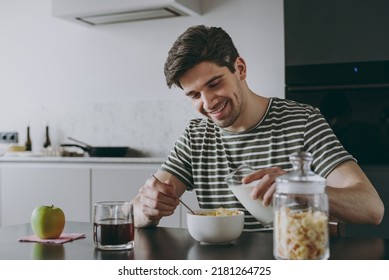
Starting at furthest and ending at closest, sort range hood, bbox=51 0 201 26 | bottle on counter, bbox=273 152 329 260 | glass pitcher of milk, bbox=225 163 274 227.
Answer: range hood, bbox=51 0 201 26, glass pitcher of milk, bbox=225 163 274 227, bottle on counter, bbox=273 152 329 260

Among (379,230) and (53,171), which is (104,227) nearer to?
(379,230)

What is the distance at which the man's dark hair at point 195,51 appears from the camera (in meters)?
1.78

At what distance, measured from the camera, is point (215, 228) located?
1.32 metres

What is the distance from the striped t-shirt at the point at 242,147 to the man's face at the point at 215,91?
11 centimetres

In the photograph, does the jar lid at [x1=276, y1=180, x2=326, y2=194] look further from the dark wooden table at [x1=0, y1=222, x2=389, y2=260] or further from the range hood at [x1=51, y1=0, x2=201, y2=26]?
the range hood at [x1=51, y1=0, x2=201, y2=26]

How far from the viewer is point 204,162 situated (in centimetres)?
203

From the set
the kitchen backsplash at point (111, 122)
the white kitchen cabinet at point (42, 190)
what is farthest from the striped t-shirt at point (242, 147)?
the kitchen backsplash at point (111, 122)

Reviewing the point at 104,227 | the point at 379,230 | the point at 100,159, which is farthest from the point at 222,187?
the point at 100,159

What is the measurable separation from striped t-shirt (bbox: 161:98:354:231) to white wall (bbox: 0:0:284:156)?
71.8 inches

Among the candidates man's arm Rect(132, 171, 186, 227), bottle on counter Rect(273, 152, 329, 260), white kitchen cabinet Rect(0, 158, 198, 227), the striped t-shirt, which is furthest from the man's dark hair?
white kitchen cabinet Rect(0, 158, 198, 227)

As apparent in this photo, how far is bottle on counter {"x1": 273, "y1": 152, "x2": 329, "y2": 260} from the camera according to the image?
1.07 meters

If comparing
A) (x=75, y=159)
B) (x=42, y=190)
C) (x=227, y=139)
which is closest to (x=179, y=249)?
(x=227, y=139)

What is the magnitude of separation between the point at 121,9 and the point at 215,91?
→ 211 centimetres

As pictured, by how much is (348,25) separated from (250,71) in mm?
885
